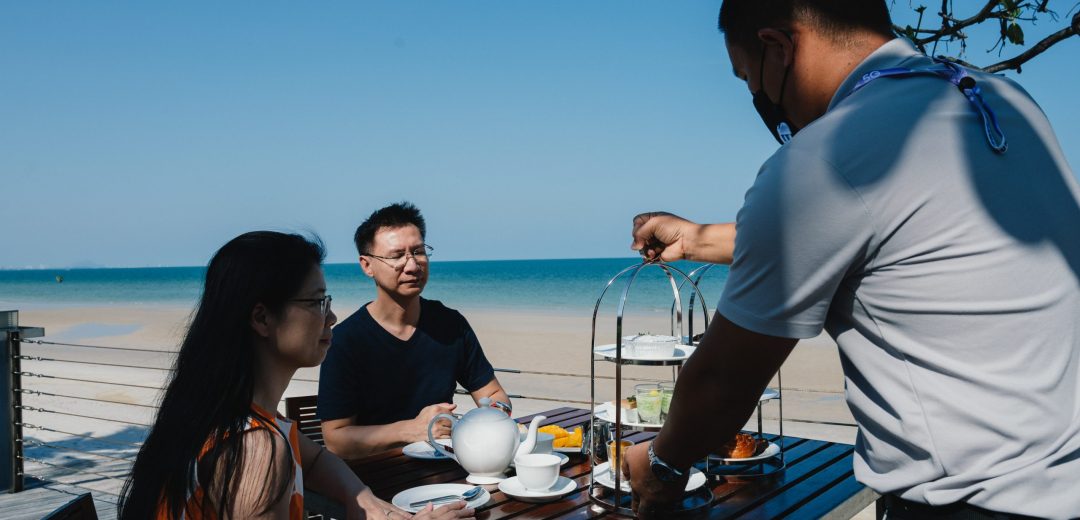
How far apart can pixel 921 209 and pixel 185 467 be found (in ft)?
4.20

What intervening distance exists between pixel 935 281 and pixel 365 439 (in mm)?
2202

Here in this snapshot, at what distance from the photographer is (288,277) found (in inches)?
64.3

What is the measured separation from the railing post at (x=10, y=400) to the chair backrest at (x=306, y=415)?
1.98 meters

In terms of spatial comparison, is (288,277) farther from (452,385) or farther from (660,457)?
(452,385)

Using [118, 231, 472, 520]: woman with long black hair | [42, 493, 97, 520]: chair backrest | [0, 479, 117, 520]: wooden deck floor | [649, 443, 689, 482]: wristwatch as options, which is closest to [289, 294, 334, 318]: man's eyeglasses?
[118, 231, 472, 520]: woman with long black hair

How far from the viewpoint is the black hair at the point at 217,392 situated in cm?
140

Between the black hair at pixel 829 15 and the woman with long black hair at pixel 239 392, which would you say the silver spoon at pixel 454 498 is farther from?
the black hair at pixel 829 15

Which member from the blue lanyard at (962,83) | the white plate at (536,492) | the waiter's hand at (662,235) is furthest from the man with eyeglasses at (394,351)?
the blue lanyard at (962,83)

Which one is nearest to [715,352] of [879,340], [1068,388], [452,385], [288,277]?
[879,340]

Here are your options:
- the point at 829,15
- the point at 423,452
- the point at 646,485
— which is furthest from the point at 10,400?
the point at 829,15

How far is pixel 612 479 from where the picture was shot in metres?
2.10

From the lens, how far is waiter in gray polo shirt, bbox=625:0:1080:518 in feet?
3.34

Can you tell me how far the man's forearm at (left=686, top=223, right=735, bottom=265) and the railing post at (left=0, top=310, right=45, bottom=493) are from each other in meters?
3.86

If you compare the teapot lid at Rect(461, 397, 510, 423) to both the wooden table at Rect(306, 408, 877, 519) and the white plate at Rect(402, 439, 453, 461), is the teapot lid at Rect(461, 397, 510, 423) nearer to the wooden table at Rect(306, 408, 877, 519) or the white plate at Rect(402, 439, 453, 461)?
the wooden table at Rect(306, 408, 877, 519)
